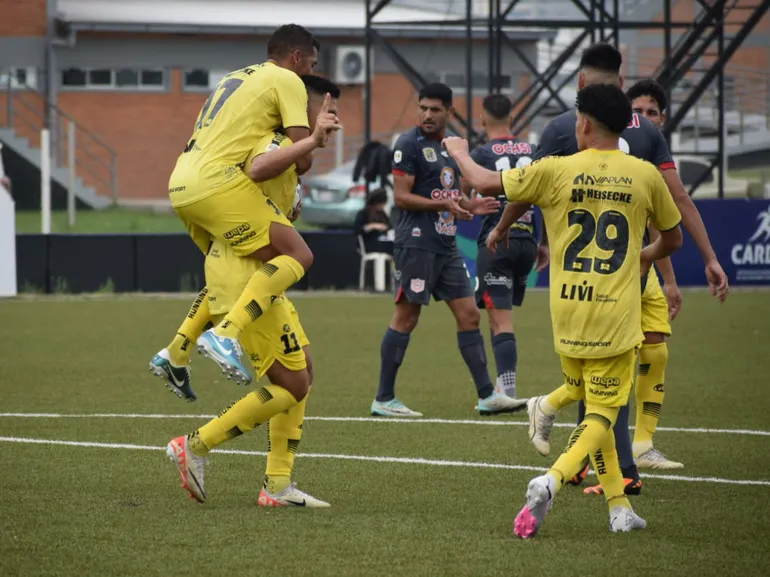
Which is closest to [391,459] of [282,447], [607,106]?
[282,447]

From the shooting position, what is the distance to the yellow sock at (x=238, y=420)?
6703 millimetres

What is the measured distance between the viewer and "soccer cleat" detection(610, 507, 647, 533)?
6328 mm

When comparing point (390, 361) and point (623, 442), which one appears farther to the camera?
point (390, 361)

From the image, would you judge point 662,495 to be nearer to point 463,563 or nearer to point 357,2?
point 463,563

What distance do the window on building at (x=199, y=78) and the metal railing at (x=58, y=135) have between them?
368cm

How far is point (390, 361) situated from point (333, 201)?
21548 millimetres

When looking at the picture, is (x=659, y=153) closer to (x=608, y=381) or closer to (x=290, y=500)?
(x=608, y=381)

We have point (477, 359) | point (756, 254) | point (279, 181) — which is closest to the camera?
point (279, 181)

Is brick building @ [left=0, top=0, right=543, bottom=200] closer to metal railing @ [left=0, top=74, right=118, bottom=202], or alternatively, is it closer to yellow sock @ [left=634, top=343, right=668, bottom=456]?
metal railing @ [left=0, top=74, right=118, bottom=202]

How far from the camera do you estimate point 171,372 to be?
278 inches

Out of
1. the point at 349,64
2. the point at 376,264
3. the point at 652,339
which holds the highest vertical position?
the point at 349,64

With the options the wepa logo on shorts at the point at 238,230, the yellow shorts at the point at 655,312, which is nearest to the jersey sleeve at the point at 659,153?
the yellow shorts at the point at 655,312

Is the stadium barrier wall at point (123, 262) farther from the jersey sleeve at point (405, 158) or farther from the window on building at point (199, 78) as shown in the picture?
the window on building at point (199, 78)

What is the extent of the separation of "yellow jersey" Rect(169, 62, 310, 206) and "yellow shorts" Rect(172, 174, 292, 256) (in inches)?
1.3
